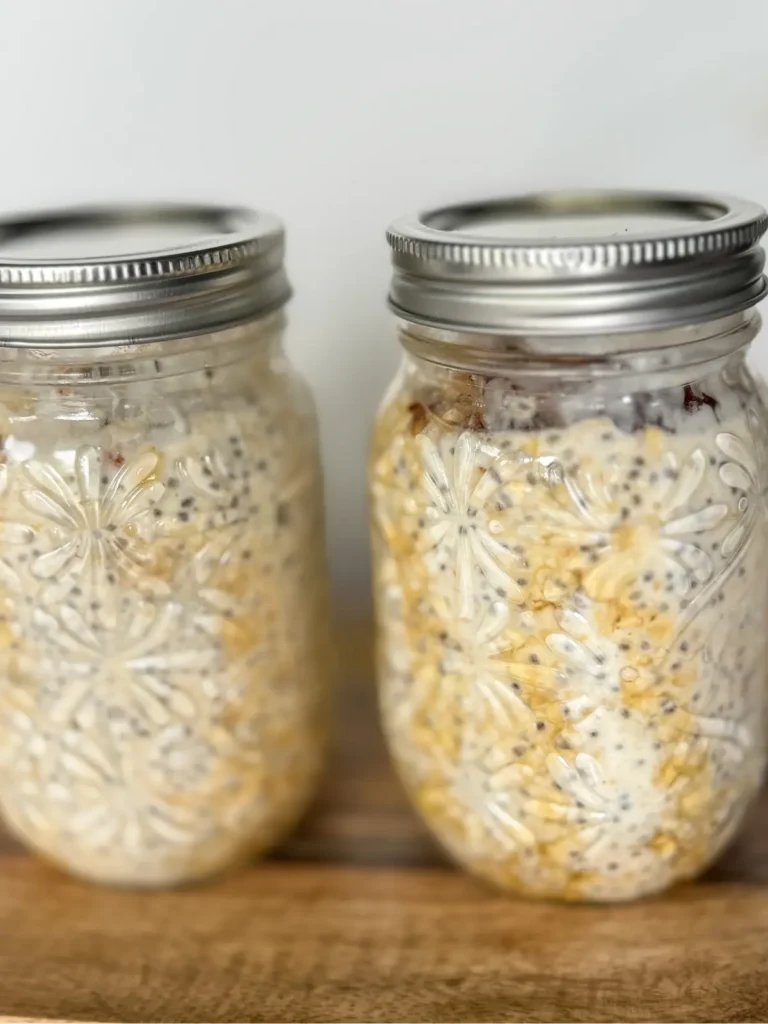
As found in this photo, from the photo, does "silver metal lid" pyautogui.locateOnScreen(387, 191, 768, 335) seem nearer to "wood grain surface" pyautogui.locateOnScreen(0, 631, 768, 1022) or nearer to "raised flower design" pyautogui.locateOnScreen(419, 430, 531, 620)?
"raised flower design" pyautogui.locateOnScreen(419, 430, 531, 620)

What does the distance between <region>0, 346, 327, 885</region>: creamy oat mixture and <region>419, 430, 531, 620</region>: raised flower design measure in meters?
0.10

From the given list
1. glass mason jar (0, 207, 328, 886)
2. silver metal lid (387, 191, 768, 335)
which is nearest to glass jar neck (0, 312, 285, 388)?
glass mason jar (0, 207, 328, 886)

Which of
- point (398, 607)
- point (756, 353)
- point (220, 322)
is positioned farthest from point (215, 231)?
point (756, 353)

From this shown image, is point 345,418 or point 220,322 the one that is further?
point 345,418

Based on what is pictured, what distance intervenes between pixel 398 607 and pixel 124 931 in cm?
23

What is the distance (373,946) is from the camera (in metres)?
0.55

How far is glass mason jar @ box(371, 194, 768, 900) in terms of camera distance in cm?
46

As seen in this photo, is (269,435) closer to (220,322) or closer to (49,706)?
(220,322)

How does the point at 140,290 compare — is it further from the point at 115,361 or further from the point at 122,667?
the point at 122,667

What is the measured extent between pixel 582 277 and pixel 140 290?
0.66 feet

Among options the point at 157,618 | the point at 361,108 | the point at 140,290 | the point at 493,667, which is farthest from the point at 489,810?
the point at 361,108

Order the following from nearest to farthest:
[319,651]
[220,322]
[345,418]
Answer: [220,322] → [319,651] → [345,418]

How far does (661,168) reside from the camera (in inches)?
25.9

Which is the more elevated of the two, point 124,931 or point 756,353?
point 756,353
